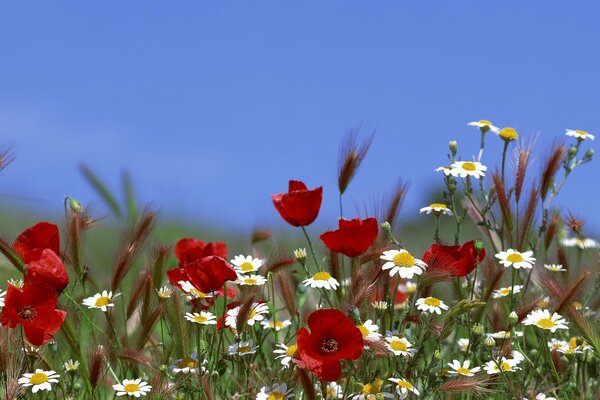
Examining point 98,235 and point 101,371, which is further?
point 98,235

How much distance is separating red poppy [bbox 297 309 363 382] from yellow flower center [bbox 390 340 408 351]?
0.25 metres

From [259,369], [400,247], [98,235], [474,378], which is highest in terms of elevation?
[400,247]

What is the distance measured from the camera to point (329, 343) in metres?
2.37

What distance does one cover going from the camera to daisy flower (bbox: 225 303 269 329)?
9.21ft

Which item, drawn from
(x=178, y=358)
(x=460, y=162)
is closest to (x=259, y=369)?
(x=178, y=358)

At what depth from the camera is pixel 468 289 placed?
3379mm

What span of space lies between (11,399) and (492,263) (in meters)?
1.45

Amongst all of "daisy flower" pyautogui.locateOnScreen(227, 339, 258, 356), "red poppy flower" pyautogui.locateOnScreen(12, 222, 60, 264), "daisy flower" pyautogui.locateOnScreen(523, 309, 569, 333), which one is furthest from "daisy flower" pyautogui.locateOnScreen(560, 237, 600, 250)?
"red poppy flower" pyautogui.locateOnScreen(12, 222, 60, 264)

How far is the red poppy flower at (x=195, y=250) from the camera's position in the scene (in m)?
3.19

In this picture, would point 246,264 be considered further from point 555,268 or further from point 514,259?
point 555,268

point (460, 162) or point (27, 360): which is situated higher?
point (460, 162)

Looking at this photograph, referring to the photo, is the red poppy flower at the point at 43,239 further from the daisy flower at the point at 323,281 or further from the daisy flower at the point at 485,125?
the daisy flower at the point at 485,125

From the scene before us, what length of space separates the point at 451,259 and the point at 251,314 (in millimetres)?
635

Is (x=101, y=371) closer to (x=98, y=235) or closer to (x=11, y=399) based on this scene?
(x=11, y=399)
